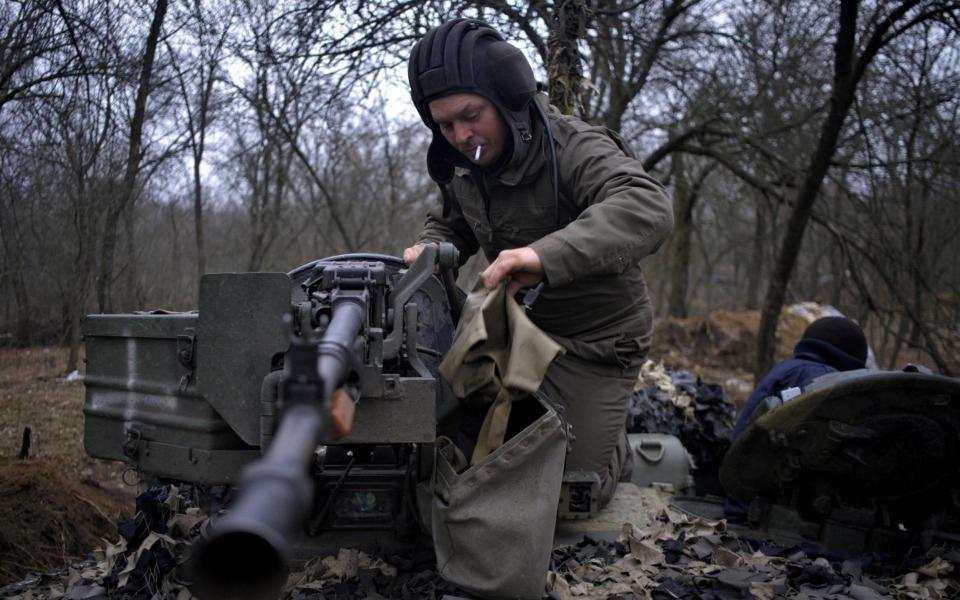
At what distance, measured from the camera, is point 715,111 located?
9.81 m

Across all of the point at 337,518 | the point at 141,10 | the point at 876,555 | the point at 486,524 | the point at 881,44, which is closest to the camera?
the point at 486,524

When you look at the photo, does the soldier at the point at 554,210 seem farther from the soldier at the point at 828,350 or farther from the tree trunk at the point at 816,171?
the tree trunk at the point at 816,171

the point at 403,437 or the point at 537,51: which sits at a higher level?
the point at 537,51

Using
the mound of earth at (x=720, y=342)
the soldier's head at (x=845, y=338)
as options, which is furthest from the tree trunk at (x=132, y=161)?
the mound of earth at (x=720, y=342)

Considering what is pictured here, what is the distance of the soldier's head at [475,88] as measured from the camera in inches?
129

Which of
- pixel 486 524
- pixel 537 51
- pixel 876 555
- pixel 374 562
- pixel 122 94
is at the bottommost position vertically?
pixel 876 555

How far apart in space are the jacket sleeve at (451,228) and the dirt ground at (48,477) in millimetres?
1815

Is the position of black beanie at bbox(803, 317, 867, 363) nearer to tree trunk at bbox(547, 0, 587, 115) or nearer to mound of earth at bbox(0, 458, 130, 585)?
tree trunk at bbox(547, 0, 587, 115)

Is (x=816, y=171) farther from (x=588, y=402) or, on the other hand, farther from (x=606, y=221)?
(x=606, y=221)

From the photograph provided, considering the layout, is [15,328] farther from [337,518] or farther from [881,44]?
[881,44]

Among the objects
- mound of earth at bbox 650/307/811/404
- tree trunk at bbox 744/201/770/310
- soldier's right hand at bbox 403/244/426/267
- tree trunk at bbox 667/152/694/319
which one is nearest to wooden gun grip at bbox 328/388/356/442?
soldier's right hand at bbox 403/244/426/267

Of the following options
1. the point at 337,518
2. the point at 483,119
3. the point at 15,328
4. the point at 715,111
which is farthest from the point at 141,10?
the point at 715,111

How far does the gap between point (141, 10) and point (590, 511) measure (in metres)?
4.22

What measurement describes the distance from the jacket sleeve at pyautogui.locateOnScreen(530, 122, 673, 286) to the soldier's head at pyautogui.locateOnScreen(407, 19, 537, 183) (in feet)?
1.03
